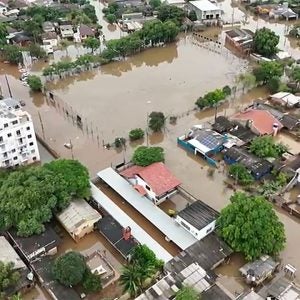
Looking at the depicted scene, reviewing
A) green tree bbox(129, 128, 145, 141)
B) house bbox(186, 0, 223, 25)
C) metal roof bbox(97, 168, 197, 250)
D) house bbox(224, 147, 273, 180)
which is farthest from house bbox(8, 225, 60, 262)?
house bbox(186, 0, 223, 25)

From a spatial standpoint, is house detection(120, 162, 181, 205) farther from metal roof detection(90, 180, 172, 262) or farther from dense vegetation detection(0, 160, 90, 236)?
dense vegetation detection(0, 160, 90, 236)

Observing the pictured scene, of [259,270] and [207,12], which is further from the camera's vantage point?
[207,12]

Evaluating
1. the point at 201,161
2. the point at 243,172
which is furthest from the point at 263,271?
the point at 201,161

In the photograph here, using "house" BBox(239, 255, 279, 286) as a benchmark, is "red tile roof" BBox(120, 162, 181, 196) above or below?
above

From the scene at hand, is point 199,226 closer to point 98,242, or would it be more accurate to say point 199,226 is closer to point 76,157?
point 98,242

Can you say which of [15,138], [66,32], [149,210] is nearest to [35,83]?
[15,138]

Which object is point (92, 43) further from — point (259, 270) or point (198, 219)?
point (259, 270)

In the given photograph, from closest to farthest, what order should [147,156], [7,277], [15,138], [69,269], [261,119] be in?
[69,269] < [7,277] < [147,156] < [15,138] < [261,119]

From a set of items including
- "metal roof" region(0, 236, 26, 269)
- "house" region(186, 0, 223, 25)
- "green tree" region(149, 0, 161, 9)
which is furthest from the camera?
"green tree" region(149, 0, 161, 9)
